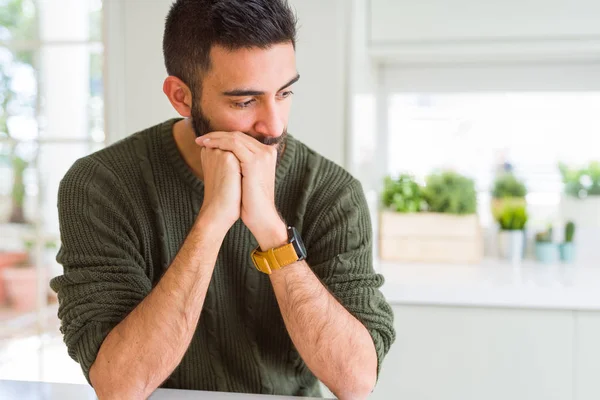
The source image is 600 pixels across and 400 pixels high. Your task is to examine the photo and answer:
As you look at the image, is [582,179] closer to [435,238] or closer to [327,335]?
[435,238]

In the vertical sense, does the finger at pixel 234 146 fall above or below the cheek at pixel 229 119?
below

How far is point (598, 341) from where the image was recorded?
1.91 m

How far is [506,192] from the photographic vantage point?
102 inches

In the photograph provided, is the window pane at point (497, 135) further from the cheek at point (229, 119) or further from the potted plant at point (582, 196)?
the cheek at point (229, 119)

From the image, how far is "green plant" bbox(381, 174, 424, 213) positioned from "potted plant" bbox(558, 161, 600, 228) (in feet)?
1.97

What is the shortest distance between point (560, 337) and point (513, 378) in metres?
0.19

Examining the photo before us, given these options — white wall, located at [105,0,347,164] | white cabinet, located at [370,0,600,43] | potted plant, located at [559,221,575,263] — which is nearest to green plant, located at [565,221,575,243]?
potted plant, located at [559,221,575,263]

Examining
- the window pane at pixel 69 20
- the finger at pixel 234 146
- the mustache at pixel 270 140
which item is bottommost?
the finger at pixel 234 146

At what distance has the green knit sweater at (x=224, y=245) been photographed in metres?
1.32

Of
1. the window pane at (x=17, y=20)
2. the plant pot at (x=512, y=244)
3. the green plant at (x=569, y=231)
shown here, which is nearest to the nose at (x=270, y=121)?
the plant pot at (x=512, y=244)

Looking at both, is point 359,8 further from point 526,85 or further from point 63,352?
point 63,352

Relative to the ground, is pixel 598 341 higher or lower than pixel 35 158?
lower

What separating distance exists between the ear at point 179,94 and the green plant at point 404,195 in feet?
3.97

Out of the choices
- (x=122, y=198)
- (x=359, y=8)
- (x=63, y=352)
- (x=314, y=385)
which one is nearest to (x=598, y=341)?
(x=314, y=385)
